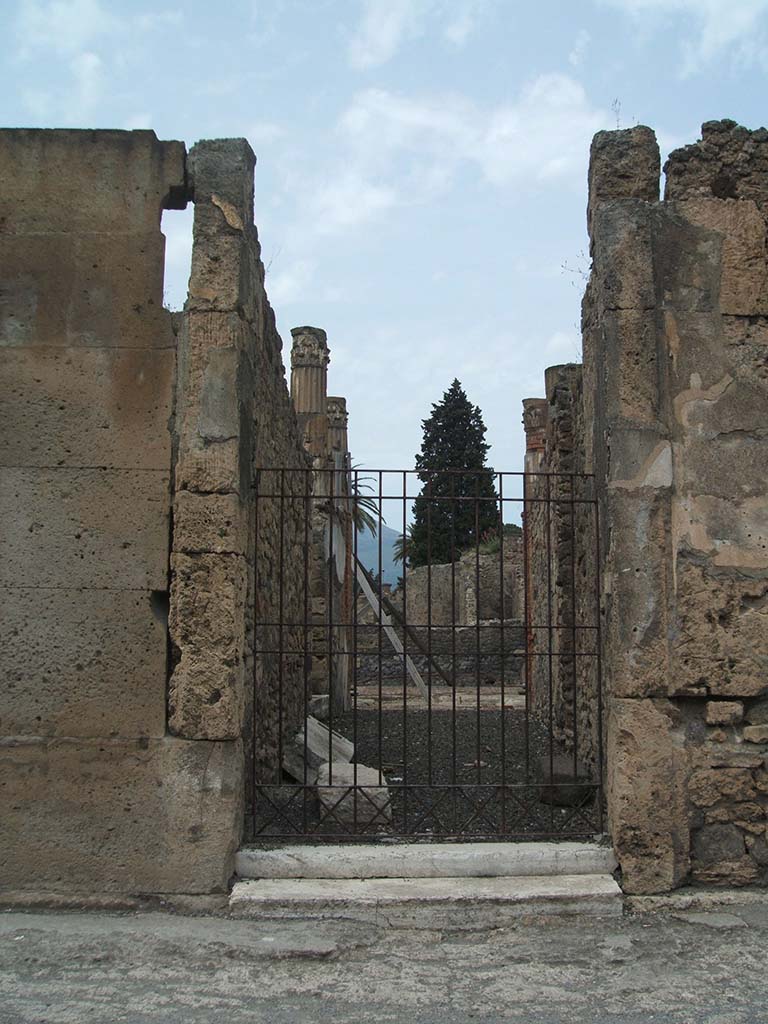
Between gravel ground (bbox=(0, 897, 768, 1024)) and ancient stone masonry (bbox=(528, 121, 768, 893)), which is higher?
ancient stone masonry (bbox=(528, 121, 768, 893))

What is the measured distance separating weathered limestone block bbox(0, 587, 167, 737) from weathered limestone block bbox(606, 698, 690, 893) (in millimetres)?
2354

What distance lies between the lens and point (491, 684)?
18.0 metres

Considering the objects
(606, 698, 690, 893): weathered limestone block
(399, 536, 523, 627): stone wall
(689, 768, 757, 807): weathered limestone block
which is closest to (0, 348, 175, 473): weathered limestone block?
(606, 698, 690, 893): weathered limestone block

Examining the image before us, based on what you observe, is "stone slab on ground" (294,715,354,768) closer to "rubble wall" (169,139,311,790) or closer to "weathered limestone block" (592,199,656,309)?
"rubble wall" (169,139,311,790)

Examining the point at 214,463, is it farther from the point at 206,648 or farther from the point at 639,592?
the point at 639,592

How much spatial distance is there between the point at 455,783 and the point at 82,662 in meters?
2.05

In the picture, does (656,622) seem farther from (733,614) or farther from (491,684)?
(491,684)

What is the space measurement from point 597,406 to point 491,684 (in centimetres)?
1351

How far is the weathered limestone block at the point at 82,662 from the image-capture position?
4641 mm

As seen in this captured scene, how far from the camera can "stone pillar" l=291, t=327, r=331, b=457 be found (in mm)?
14695

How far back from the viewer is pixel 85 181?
16.4 feet

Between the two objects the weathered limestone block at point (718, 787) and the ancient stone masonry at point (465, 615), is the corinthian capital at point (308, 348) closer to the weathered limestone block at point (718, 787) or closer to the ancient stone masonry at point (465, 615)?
the ancient stone masonry at point (465, 615)

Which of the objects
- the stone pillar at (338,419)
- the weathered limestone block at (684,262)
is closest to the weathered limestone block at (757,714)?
the weathered limestone block at (684,262)

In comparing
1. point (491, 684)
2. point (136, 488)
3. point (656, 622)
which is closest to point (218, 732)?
point (136, 488)
